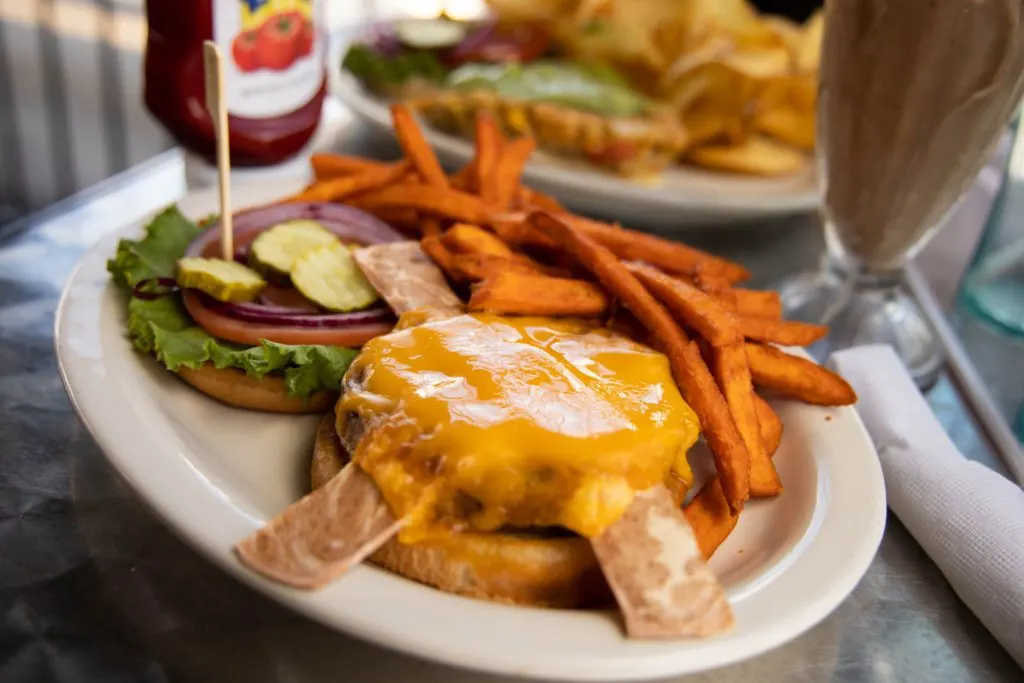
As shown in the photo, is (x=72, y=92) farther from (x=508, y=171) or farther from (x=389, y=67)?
(x=508, y=171)

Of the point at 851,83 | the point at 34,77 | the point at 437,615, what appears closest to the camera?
the point at 437,615

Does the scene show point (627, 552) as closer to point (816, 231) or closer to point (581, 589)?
point (581, 589)

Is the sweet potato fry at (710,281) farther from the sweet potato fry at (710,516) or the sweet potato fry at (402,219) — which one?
the sweet potato fry at (402,219)

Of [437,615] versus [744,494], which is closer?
[437,615]

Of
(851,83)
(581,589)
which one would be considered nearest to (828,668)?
(581,589)

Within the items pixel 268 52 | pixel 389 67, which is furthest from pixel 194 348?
pixel 389 67

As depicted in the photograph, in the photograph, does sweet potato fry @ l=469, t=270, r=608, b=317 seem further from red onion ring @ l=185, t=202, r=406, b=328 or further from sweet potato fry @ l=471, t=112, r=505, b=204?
sweet potato fry @ l=471, t=112, r=505, b=204
